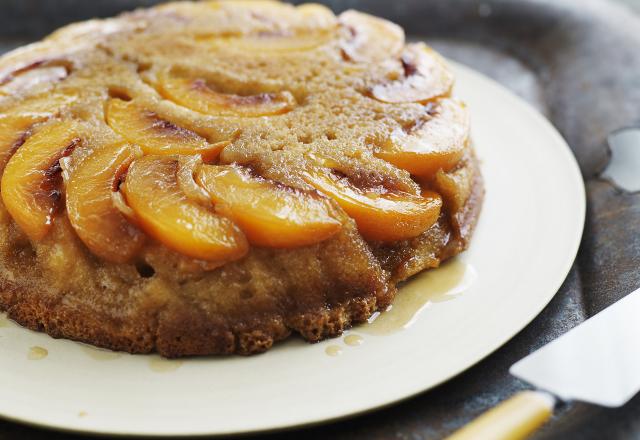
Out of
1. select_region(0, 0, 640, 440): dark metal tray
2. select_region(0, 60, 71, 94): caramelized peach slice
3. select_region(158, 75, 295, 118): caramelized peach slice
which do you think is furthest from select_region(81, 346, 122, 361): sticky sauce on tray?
select_region(0, 60, 71, 94): caramelized peach slice

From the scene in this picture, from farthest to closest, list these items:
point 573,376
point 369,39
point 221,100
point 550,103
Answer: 1. point 550,103
2. point 369,39
3. point 221,100
4. point 573,376

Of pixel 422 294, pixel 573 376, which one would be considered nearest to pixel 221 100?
pixel 422 294

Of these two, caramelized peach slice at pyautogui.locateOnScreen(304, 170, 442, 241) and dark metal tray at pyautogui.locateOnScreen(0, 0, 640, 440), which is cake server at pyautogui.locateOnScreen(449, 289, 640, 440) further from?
caramelized peach slice at pyautogui.locateOnScreen(304, 170, 442, 241)

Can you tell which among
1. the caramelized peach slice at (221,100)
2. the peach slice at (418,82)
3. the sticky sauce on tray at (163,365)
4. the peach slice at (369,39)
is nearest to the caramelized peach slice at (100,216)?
the sticky sauce on tray at (163,365)

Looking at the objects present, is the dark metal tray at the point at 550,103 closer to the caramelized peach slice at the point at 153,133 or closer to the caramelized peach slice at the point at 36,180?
the caramelized peach slice at the point at 36,180

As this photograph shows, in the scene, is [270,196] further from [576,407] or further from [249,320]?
[576,407]

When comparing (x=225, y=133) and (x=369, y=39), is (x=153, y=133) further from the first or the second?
(x=369, y=39)

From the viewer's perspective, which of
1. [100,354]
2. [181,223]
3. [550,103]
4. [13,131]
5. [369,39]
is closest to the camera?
[181,223]
